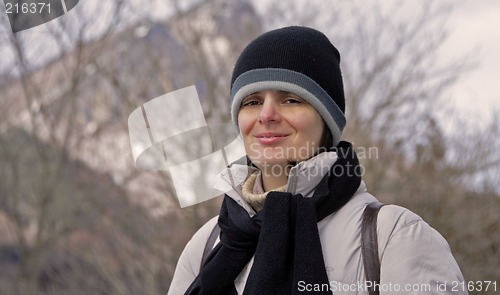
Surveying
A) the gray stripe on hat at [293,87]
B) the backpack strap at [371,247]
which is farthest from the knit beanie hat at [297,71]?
the backpack strap at [371,247]

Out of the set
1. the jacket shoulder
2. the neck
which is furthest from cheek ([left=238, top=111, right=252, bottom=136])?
the jacket shoulder

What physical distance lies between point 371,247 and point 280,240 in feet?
0.75

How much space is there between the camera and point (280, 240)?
177 centimetres

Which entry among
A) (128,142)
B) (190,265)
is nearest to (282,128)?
(190,265)

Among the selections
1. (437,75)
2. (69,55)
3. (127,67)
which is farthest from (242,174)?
(69,55)

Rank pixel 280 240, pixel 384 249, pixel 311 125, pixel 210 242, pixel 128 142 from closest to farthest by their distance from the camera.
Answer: pixel 384 249, pixel 280 240, pixel 311 125, pixel 210 242, pixel 128 142

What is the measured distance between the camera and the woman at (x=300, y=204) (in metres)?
1.67

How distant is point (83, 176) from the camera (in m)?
8.81

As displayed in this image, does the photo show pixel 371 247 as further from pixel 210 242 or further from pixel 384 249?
pixel 210 242

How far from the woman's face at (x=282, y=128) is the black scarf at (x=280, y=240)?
0.10 metres

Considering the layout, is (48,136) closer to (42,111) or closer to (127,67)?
(42,111)

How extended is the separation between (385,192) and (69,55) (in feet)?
14.3

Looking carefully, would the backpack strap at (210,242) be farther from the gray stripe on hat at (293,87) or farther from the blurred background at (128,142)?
the blurred background at (128,142)

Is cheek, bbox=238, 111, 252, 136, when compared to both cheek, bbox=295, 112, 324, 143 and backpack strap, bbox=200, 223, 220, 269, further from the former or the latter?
backpack strap, bbox=200, 223, 220, 269
